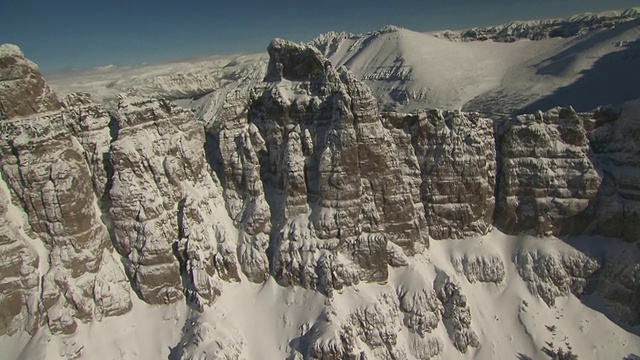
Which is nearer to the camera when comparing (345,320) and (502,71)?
(345,320)

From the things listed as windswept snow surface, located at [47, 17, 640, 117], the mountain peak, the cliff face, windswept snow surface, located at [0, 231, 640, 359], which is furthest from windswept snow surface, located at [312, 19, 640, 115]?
the cliff face

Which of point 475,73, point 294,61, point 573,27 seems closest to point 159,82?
point 294,61

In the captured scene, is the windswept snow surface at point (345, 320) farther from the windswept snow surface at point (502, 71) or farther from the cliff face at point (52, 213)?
the windswept snow surface at point (502, 71)

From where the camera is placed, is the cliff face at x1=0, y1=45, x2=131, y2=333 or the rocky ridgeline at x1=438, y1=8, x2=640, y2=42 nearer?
the cliff face at x1=0, y1=45, x2=131, y2=333

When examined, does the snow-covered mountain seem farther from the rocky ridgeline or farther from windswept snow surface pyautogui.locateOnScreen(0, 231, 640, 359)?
the rocky ridgeline

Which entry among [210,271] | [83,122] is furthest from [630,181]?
[83,122]

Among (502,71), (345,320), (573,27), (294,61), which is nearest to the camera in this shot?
(345,320)

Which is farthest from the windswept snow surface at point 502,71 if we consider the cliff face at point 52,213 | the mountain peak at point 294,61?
the cliff face at point 52,213

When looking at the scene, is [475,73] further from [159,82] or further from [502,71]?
[159,82]

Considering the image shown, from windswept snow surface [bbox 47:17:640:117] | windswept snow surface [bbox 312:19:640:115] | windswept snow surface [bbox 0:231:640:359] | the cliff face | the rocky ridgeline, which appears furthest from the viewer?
the rocky ridgeline

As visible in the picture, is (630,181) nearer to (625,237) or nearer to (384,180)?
(625,237)
